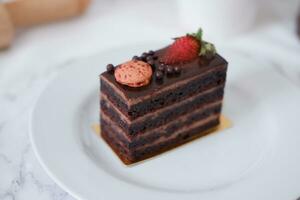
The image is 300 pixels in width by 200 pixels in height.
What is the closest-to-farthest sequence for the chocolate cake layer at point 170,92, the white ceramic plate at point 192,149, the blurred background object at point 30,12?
the white ceramic plate at point 192,149 → the chocolate cake layer at point 170,92 → the blurred background object at point 30,12

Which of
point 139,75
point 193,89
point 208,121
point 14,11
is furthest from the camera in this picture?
point 14,11

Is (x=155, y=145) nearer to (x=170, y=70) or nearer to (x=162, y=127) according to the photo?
(x=162, y=127)

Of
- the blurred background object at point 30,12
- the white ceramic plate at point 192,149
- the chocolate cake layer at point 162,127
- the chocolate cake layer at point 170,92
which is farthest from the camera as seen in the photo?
the blurred background object at point 30,12

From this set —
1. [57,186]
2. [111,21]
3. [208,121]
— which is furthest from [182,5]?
[57,186]

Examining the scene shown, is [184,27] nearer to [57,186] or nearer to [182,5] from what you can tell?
[182,5]

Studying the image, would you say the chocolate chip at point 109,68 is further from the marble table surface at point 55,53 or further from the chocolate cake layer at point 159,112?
the marble table surface at point 55,53

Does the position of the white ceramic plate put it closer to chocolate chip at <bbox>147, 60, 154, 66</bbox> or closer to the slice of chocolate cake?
the slice of chocolate cake

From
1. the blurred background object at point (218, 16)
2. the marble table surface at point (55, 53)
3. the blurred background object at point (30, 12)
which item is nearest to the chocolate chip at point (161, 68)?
the marble table surface at point (55, 53)
